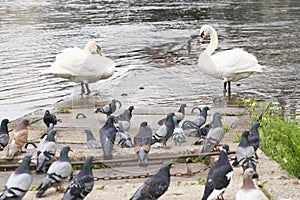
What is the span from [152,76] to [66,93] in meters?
3.58

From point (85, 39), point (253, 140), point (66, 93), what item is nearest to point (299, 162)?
point (253, 140)

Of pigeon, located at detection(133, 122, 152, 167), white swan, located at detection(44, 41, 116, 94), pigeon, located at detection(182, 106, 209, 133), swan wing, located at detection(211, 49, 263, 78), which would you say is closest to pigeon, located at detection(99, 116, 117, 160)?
pigeon, located at detection(133, 122, 152, 167)

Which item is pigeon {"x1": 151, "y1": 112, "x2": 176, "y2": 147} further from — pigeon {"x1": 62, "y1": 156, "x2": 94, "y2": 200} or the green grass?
pigeon {"x1": 62, "y1": 156, "x2": 94, "y2": 200}

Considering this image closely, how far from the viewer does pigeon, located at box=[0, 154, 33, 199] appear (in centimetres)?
645

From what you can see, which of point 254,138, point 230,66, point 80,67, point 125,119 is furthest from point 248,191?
point 80,67

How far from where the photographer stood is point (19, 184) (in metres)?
6.59

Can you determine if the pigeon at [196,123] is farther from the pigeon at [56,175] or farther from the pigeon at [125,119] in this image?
the pigeon at [56,175]

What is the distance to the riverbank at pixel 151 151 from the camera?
23.3 ft

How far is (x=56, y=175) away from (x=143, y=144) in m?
1.72

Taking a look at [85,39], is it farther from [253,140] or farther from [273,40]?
[253,140]

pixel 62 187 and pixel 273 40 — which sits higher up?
pixel 62 187

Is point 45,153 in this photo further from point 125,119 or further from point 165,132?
point 125,119

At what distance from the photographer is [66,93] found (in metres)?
14.2

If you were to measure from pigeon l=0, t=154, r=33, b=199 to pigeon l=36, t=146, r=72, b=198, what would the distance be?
31 cm
